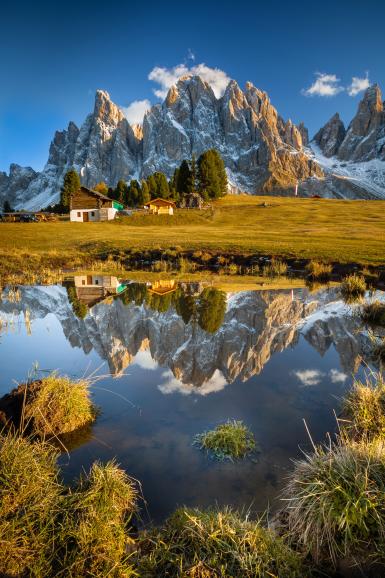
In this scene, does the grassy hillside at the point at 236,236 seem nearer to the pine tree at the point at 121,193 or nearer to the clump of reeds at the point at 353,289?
the clump of reeds at the point at 353,289

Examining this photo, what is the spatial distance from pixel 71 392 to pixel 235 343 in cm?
714

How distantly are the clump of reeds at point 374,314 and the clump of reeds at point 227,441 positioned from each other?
1122 cm

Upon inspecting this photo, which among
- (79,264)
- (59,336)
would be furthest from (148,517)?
(79,264)

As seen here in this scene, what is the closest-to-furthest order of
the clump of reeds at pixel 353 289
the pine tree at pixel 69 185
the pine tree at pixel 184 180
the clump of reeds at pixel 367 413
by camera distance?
1. the clump of reeds at pixel 367 413
2. the clump of reeds at pixel 353 289
3. the pine tree at pixel 184 180
4. the pine tree at pixel 69 185

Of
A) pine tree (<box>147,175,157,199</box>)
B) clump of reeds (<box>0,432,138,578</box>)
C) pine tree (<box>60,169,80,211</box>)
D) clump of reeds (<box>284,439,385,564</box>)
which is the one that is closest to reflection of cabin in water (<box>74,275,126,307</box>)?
clump of reeds (<box>0,432,138,578</box>)

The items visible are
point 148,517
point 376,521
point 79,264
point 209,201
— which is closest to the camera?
point 376,521

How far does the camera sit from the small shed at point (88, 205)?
3152 inches

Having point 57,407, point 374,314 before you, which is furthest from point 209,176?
point 57,407

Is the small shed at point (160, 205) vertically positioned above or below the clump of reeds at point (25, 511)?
above

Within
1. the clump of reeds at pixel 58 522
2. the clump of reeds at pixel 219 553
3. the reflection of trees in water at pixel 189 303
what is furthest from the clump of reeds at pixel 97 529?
the reflection of trees in water at pixel 189 303

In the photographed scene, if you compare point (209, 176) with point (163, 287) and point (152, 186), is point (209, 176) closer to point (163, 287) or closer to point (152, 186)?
point (152, 186)

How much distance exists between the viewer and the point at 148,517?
5.33 m

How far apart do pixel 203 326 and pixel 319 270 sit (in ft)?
53.4

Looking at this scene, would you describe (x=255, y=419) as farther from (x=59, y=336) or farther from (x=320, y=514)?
(x=59, y=336)
